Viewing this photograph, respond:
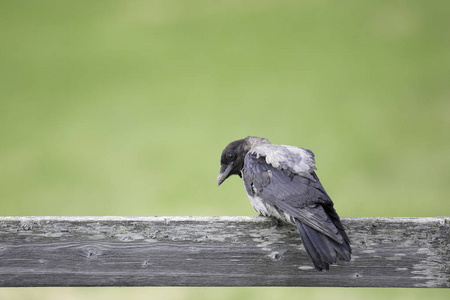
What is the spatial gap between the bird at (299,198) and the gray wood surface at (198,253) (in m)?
0.10

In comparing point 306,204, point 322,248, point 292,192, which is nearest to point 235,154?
point 292,192

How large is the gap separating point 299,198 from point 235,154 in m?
0.76

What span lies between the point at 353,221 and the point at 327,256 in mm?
184

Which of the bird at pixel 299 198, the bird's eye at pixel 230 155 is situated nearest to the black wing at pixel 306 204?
the bird at pixel 299 198

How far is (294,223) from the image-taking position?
1.48 m

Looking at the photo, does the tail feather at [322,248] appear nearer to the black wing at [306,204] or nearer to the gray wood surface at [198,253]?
the black wing at [306,204]

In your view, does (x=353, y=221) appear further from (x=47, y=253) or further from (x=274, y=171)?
(x=47, y=253)

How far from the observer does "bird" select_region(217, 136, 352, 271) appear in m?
1.32

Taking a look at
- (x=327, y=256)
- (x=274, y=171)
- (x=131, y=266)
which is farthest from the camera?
(x=274, y=171)

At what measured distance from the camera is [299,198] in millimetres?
1509

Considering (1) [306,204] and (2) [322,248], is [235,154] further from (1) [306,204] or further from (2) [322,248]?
(2) [322,248]

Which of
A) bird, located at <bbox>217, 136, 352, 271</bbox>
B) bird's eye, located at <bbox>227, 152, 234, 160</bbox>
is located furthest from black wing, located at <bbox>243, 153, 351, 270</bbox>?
bird's eye, located at <bbox>227, 152, 234, 160</bbox>

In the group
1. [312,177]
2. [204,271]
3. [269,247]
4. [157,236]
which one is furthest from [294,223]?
[157,236]

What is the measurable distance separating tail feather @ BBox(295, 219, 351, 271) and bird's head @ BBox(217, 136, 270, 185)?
887 millimetres
